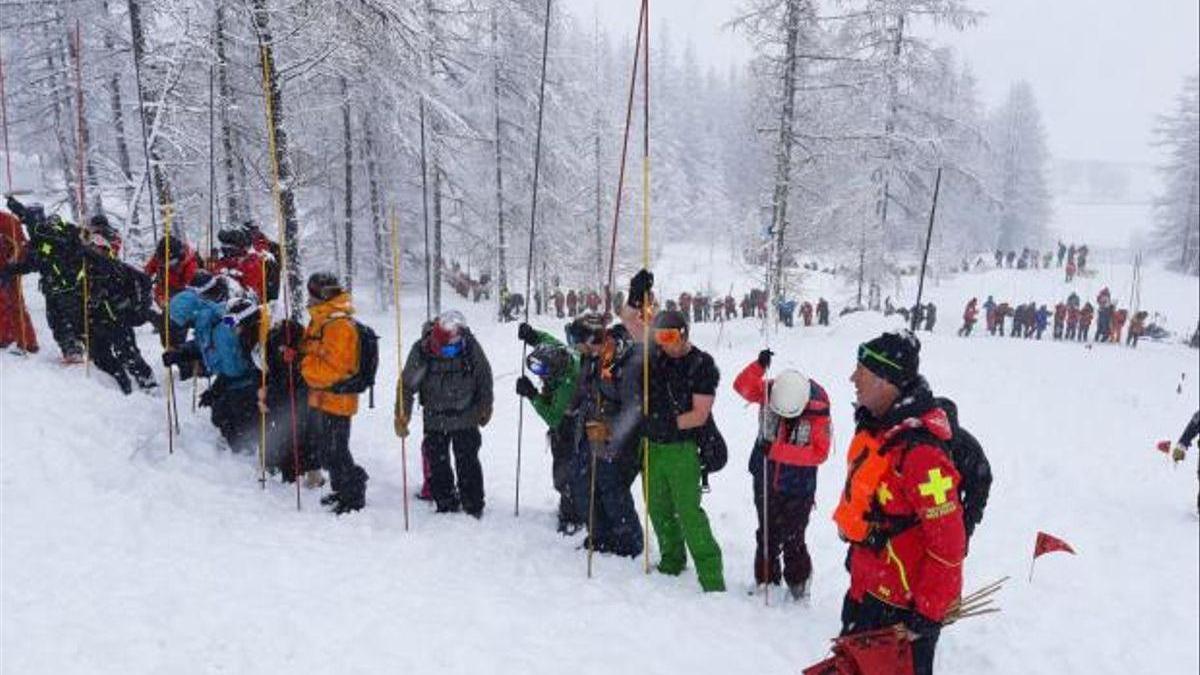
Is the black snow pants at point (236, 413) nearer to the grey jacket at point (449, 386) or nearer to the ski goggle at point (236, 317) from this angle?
the ski goggle at point (236, 317)

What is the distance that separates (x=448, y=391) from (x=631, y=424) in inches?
72.2

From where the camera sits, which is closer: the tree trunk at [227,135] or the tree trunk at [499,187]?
the tree trunk at [227,135]

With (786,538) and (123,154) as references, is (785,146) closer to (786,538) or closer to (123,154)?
(786,538)

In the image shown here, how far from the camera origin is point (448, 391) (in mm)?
6996

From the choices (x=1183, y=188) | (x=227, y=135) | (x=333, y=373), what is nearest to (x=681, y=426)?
(x=333, y=373)

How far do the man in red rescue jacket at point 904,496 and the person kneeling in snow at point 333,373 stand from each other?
15.0 ft

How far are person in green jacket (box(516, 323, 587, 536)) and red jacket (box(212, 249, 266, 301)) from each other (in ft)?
13.3

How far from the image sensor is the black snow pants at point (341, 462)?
707 centimetres

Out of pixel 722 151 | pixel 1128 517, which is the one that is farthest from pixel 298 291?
pixel 722 151

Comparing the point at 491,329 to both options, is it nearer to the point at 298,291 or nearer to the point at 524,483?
the point at 298,291

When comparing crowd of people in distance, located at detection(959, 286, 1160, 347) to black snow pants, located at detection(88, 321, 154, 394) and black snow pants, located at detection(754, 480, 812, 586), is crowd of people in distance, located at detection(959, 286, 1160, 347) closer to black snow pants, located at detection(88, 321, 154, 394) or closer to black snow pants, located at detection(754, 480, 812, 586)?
black snow pants, located at detection(754, 480, 812, 586)

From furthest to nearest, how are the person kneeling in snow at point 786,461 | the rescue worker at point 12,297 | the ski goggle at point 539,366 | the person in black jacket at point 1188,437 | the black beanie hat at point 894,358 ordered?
the person in black jacket at point 1188,437 < the rescue worker at point 12,297 < the ski goggle at point 539,366 < the person kneeling in snow at point 786,461 < the black beanie hat at point 894,358

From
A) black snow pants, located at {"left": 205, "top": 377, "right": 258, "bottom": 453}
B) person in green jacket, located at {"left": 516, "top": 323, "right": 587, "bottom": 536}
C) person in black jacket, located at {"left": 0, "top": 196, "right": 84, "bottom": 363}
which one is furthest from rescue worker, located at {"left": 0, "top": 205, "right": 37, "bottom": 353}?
person in green jacket, located at {"left": 516, "top": 323, "right": 587, "bottom": 536}

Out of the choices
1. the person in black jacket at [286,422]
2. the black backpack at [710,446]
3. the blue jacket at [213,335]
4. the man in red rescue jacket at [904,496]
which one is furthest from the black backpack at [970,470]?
the blue jacket at [213,335]
